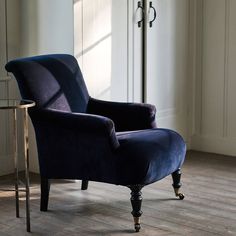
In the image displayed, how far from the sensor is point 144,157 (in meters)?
2.65

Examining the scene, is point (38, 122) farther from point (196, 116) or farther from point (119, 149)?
point (196, 116)

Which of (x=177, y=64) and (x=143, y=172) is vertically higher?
(x=177, y=64)

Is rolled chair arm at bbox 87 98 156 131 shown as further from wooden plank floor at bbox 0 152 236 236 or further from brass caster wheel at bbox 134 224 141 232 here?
brass caster wheel at bbox 134 224 141 232

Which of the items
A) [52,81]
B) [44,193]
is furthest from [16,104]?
[44,193]

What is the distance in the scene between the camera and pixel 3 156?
385cm

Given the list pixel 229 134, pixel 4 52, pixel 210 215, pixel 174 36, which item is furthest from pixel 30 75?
pixel 229 134

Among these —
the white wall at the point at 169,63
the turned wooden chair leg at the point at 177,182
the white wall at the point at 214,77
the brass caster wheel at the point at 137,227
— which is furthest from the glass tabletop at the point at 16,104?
the white wall at the point at 214,77

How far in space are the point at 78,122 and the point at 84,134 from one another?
0.08m

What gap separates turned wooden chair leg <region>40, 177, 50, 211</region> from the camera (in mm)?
3006

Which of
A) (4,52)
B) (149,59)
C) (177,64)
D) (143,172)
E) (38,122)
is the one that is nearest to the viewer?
(143,172)

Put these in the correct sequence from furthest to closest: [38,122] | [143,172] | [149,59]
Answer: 1. [149,59]
2. [38,122]
3. [143,172]

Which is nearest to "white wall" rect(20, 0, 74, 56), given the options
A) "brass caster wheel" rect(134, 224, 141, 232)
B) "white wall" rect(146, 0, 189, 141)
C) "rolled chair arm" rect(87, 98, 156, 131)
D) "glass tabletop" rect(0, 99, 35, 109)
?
"rolled chair arm" rect(87, 98, 156, 131)

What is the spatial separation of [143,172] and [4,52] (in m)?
1.62

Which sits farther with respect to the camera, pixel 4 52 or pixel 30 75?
pixel 4 52
